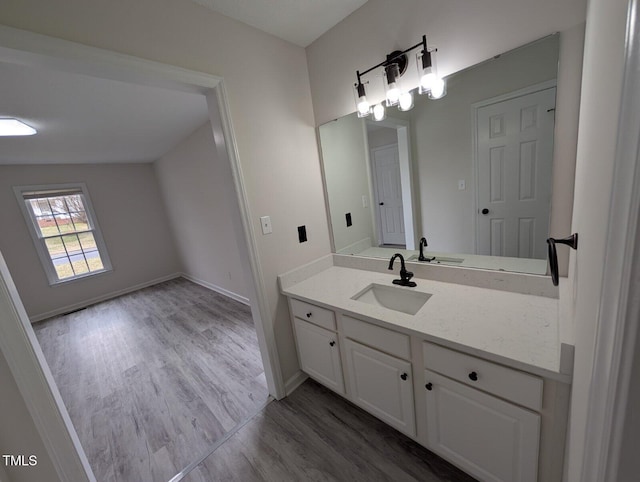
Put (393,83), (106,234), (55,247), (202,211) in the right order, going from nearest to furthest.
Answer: (393,83) → (202,211) → (55,247) → (106,234)

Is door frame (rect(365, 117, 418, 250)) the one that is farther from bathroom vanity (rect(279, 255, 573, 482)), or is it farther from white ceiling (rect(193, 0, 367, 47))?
white ceiling (rect(193, 0, 367, 47))

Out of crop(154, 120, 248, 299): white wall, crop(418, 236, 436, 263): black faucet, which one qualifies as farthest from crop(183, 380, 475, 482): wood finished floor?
crop(154, 120, 248, 299): white wall

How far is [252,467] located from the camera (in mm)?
1403

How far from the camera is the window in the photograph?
393 centimetres

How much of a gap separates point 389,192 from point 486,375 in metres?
1.23

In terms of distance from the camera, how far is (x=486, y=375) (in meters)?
0.97

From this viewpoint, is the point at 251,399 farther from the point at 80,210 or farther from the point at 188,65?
the point at 80,210

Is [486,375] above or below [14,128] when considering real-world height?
below

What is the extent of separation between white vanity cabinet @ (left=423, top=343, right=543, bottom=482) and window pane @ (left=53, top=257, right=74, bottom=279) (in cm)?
570

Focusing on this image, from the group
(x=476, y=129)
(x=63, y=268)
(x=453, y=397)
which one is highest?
(x=476, y=129)

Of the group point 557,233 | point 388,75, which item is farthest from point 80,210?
point 557,233

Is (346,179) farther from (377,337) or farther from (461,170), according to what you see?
(377,337)

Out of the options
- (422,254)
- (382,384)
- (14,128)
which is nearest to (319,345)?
(382,384)

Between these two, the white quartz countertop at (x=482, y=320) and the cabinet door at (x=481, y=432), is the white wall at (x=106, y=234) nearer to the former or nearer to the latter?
the white quartz countertop at (x=482, y=320)
